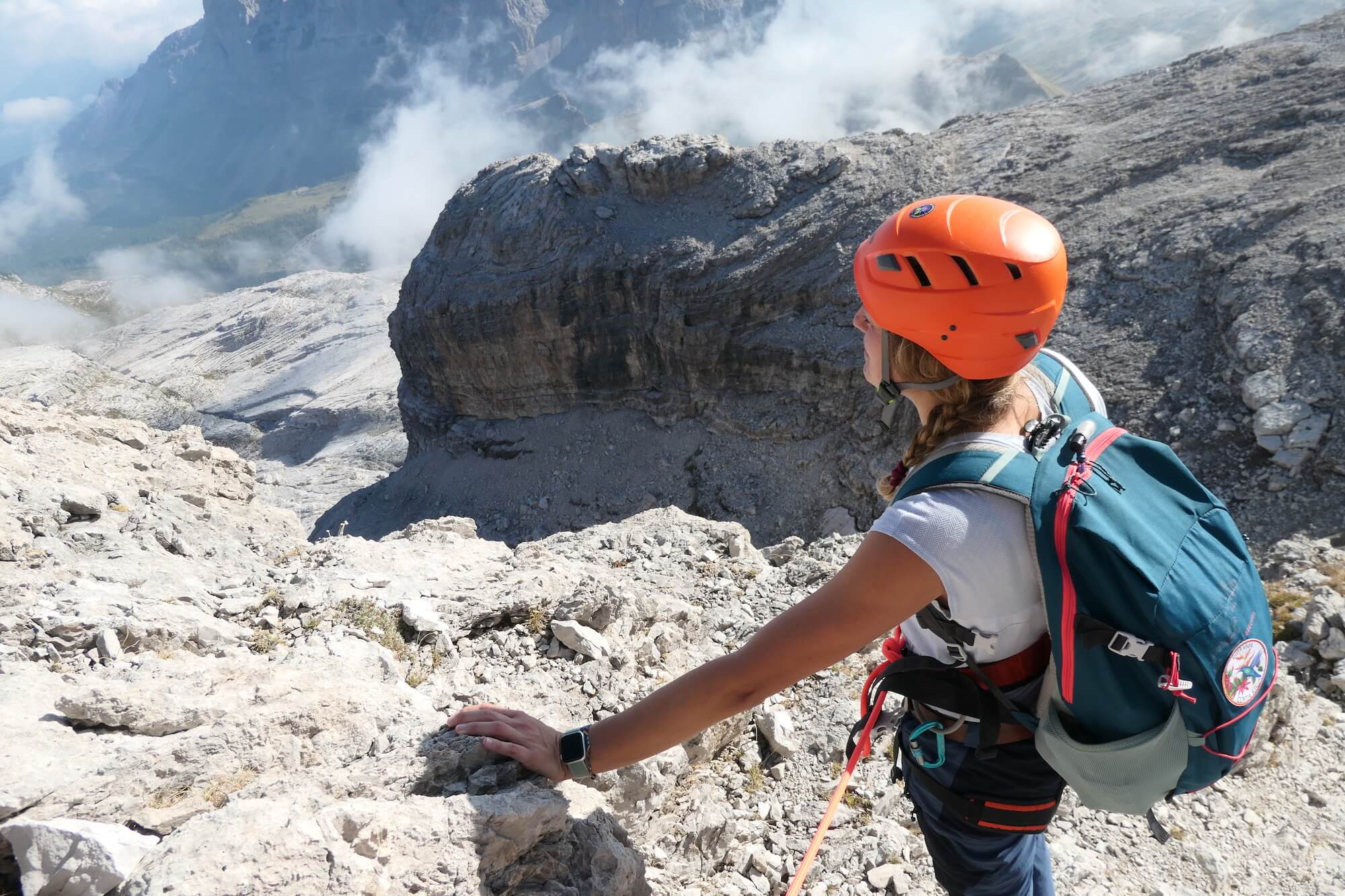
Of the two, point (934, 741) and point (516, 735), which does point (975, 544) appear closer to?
point (934, 741)

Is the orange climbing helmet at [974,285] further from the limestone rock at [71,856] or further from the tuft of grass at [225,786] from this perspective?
the tuft of grass at [225,786]

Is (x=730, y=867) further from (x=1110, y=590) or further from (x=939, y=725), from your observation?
(x=1110, y=590)

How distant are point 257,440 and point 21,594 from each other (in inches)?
3182

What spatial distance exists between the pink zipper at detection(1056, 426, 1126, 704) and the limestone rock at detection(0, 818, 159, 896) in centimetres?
Answer: 322

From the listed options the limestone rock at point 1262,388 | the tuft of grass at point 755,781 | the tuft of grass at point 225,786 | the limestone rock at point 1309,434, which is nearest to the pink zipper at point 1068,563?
the tuft of grass at point 225,786

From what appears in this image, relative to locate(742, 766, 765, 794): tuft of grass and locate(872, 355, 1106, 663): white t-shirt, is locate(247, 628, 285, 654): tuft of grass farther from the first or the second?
locate(872, 355, 1106, 663): white t-shirt

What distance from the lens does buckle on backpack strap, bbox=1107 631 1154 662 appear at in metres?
2.11

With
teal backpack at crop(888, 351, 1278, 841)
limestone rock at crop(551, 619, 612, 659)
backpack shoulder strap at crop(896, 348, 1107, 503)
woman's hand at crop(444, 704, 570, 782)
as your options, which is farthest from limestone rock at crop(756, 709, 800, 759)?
backpack shoulder strap at crop(896, 348, 1107, 503)

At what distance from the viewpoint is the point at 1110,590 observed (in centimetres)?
207

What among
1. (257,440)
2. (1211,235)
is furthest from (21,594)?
(257,440)

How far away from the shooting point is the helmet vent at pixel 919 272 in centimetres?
266

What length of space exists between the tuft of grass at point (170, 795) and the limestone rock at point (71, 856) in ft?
1.80

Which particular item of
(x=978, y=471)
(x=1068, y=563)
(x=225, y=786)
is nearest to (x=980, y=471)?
(x=978, y=471)

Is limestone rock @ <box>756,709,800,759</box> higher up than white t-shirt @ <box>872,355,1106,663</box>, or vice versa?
white t-shirt @ <box>872,355,1106,663</box>
